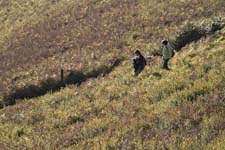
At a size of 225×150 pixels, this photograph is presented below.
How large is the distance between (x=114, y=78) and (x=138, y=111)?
7.86 metres

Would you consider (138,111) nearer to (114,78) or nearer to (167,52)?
(167,52)

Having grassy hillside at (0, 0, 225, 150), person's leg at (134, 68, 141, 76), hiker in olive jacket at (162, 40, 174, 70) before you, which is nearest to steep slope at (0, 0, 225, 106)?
grassy hillside at (0, 0, 225, 150)

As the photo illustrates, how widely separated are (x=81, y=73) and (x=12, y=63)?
7933 mm

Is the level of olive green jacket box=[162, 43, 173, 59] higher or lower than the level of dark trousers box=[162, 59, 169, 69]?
higher

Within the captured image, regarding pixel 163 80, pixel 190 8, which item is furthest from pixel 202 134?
pixel 190 8

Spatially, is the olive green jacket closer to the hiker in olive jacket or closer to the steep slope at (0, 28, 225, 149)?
the hiker in olive jacket

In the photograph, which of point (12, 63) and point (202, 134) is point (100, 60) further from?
point (202, 134)

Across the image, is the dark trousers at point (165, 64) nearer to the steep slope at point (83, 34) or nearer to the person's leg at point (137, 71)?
the person's leg at point (137, 71)

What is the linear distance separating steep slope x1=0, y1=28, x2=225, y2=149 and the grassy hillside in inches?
1.5

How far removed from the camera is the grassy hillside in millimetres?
14289

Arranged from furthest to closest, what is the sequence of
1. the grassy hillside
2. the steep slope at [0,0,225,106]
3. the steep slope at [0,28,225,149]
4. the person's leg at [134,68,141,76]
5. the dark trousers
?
1. the steep slope at [0,0,225,106]
2. the person's leg at [134,68,141,76]
3. the dark trousers
4. the grassy hillside
5. the steep slope at [0,28,225,149]

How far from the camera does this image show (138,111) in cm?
1673

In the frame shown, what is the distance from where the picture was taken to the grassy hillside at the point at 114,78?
14289 millimetres

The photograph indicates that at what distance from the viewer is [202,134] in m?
12.5
